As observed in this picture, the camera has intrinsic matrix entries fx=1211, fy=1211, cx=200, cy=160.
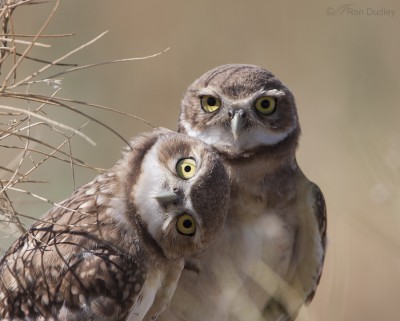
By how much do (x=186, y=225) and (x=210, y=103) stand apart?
3.50 ft

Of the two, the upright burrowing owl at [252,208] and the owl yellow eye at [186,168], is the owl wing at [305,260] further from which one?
the owl yellow eye at [186,168]

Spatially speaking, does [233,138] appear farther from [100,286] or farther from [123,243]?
[100,286]

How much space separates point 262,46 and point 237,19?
0.60m

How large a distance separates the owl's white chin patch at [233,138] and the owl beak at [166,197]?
86 centimetres

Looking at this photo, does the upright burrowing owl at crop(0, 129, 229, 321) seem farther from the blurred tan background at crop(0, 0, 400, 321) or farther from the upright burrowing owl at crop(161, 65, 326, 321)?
the blurred tan background at crop(0, 0, 400, 321)

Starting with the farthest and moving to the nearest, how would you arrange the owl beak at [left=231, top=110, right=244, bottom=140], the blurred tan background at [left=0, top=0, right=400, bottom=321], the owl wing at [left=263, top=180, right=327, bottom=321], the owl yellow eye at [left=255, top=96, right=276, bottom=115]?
the blurred tan background at [left=0, top=0, right=400, bottom=321]
the owl wing at [left=263, top=180, right=327, bottom=321]
the owl yellow eye at [left=255, top=96, right=276, bottom=115]
the owl beak at [left=231, top=110, right=244, bottom=140]

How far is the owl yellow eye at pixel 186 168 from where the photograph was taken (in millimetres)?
5223

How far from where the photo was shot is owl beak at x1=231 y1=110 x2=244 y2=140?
5.90 metres

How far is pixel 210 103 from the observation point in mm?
6141

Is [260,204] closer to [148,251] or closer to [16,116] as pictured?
[148,251]

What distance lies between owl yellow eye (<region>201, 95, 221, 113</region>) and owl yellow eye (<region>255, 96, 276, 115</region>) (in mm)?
200

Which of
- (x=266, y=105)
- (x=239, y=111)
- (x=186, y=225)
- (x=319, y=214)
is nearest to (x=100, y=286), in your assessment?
(x=186, y=225)

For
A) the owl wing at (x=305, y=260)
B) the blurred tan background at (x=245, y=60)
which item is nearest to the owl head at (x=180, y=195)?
the owl wing at (x=305, y=260)

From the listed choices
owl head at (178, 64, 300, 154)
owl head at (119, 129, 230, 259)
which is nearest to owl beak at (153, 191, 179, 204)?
owl head at (119, 129, 230, 259)
